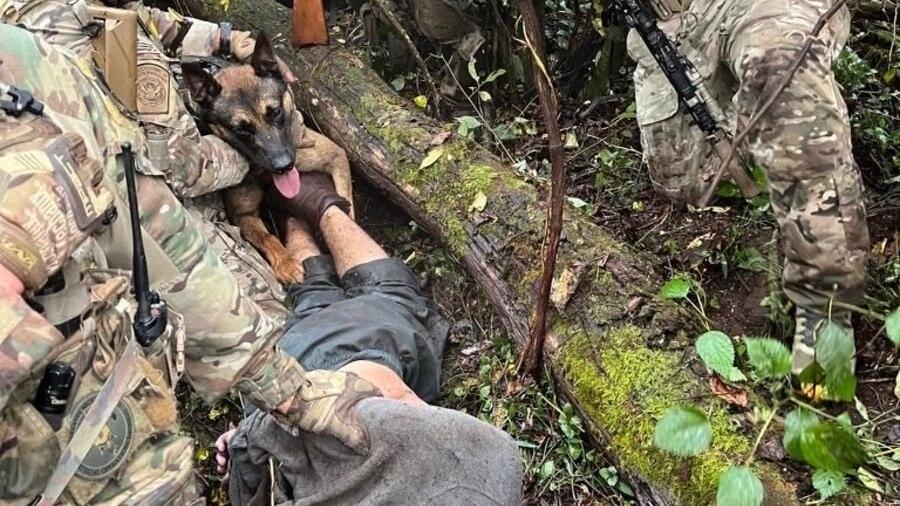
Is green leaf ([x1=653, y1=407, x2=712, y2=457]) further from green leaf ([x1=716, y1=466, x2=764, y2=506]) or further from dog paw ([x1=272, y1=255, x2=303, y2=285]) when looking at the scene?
dog paw ([x1=272, y1=255, x2=303, y2=285])

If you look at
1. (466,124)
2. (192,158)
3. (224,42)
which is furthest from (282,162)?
(466,124)

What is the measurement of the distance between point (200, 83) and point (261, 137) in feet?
1.39

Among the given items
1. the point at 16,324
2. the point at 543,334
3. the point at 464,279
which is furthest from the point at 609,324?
the point at 16,324

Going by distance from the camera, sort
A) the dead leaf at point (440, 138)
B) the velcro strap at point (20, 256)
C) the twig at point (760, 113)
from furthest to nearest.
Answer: the dead leaf at point (440, 138) → the velcro strap at point (20, 256) → the twig at point (760, 113)

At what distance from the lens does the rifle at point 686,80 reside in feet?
12.7

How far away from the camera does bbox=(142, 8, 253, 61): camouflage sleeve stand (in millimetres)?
4715

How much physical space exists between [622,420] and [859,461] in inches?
36.6

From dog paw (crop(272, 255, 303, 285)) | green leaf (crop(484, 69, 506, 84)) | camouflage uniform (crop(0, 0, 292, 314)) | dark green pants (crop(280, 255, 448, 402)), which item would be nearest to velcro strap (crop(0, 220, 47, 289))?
camouflage uniform (crop(0, 0, 292, 314))

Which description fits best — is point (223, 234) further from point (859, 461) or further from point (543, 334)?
point (859, 461)

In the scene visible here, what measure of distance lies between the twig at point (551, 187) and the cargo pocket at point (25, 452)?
64.4 inches

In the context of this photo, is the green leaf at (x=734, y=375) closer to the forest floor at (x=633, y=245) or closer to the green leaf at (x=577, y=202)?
the forest floor at (x=633, y=245)

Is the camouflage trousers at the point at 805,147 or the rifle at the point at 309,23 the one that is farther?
the rifle at the point at 309,23

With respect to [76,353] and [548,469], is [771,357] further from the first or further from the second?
[76,353]

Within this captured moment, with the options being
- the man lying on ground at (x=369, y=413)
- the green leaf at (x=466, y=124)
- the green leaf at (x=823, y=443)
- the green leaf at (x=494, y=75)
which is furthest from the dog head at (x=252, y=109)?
the green leaf at (x=823, y=443)
